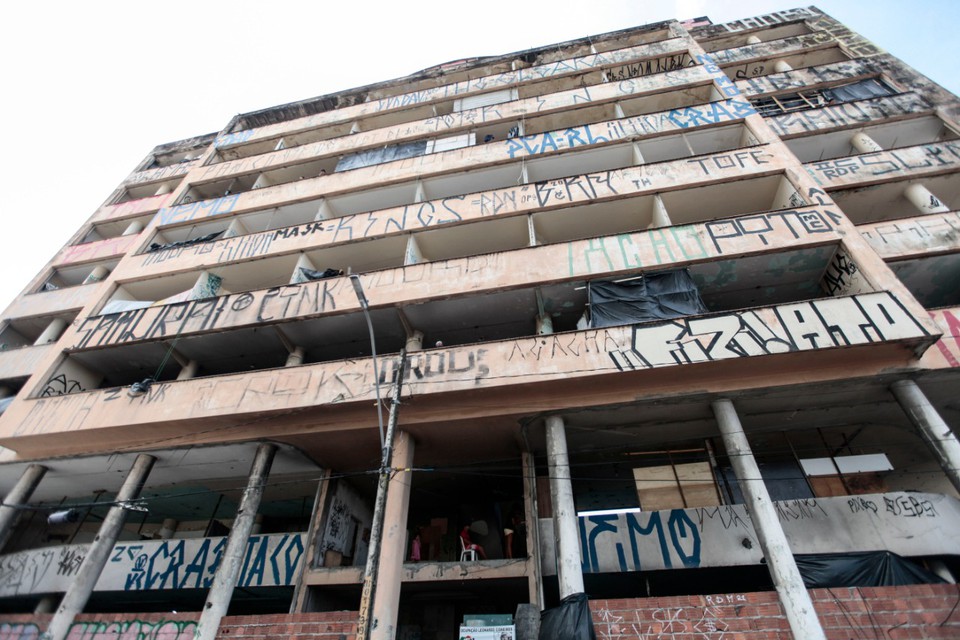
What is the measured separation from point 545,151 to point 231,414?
12218 mm

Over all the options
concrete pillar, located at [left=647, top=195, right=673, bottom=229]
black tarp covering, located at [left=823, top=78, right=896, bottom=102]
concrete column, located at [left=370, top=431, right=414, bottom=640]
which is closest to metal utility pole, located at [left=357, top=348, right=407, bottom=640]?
concrete column, located at [left=370, top=431, right=414, bottom=640]

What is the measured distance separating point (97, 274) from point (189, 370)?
36.7ft

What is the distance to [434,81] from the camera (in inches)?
913

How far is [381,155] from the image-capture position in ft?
62.6

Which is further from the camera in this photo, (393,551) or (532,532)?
(532,532)

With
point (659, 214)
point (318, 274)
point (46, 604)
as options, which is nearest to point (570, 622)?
point (659, 214)

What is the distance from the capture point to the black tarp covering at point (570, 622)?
288 inches

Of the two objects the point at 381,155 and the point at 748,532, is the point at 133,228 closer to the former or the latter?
the point at 381,155

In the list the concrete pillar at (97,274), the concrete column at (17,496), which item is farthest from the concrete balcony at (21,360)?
the concrete column at (17,496)

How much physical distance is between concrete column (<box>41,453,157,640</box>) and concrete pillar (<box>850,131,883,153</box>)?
2287 centimetres

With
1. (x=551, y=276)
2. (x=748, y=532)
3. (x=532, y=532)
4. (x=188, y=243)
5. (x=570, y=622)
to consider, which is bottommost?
(x=570, y=622)

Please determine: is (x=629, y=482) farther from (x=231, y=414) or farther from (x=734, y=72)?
(x=734, y=72)

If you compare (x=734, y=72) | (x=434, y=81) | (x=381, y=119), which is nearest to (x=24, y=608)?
(x=381, y=119)

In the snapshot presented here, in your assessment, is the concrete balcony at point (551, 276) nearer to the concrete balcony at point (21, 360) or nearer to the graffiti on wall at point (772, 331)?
the graffiti on wall at point (772, 331)
